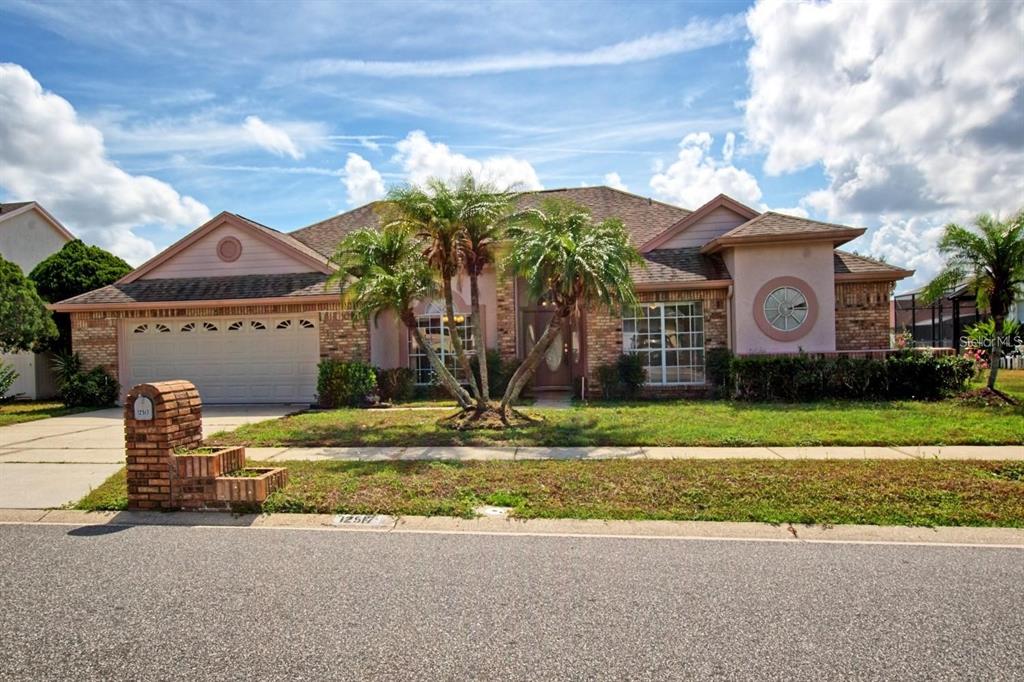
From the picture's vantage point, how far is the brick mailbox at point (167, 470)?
638 centimetres

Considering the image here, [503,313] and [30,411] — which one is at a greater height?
[503,313]

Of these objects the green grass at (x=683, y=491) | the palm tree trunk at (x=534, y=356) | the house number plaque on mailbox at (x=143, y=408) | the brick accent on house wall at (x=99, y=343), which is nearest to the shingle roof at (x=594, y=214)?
the brick accent on house wall at (x=99, y=343)

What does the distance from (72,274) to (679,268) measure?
17.5 meters

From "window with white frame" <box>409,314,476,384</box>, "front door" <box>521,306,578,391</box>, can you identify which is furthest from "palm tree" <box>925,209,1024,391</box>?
"window with white frame" <box>409,314,476,384</box>

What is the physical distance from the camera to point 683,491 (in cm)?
658

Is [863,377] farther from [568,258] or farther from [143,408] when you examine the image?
[143,408]

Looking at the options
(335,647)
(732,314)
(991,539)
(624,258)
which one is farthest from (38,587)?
(732,314)

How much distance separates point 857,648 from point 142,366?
1762 cm

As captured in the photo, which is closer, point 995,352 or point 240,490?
point 240,490

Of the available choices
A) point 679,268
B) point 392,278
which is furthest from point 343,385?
point 679,268

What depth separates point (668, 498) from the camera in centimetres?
643

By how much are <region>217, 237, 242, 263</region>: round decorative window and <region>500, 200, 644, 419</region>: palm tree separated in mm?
9177

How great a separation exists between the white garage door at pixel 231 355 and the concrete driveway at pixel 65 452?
3.85 feet

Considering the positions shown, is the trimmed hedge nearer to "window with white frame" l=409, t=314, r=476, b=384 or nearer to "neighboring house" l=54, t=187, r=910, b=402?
"neighboring house" l=54, t=187, r=910, b=402
